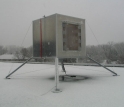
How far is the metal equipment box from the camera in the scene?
921cm

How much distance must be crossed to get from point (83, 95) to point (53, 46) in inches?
131

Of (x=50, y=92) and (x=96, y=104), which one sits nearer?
(x=96, y=104)

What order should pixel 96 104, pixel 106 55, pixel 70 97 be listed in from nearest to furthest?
1. pixel 96 104
2. pixel 70 97
3. pixel 106 55

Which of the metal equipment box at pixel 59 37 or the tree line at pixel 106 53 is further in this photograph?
the tree line at pixel 106 53

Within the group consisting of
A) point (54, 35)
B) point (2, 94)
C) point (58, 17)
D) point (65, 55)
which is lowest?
point (2, 94)

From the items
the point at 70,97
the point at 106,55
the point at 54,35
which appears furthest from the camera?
the point at 106,55

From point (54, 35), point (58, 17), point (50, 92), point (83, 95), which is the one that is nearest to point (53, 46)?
point (54, 35)

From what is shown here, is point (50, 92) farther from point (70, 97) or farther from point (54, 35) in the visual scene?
point (54, 35)

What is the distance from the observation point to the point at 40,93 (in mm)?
7359

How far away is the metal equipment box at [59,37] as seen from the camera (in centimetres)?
921

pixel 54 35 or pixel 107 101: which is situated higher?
pixel 54 35

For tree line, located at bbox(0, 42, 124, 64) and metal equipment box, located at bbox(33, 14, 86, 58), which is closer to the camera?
metal equipment box, located at bbox(33, 14, 86, 58)

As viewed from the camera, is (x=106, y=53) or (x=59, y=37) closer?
(x=59, y=37)

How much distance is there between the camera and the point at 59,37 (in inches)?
363
